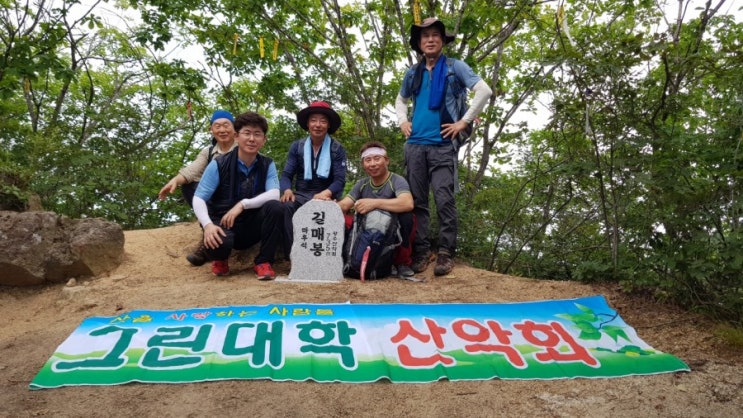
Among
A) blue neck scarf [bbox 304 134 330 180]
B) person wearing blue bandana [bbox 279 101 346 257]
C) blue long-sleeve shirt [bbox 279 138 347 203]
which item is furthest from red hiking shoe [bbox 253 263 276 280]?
blue neck scarf [bbox 304 134 330 180]

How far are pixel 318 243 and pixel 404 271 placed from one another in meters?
0.81

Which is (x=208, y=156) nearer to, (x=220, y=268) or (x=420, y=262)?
(x=220, y=268)

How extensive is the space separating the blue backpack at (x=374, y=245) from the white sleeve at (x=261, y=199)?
82 centimetres

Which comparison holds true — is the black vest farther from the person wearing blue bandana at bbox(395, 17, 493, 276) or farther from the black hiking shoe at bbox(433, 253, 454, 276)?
the black hiking shoe at bbox(433, 253, 454, 276)

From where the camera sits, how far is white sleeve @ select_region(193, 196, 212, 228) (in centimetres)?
380

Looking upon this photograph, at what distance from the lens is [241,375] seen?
2.32 m

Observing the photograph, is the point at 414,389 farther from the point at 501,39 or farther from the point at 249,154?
the point at 501,39

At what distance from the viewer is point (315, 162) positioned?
4.43 metres

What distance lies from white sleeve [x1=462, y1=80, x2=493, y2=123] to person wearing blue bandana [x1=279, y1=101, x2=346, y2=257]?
1308mm

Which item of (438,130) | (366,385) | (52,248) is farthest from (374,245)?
(52,248)

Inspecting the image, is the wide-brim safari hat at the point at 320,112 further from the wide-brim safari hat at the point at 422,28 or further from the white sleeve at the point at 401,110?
the wide-brim safari hat at the point at 422,28

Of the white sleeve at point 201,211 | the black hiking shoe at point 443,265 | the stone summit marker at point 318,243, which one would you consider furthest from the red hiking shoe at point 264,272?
the black hiking shoe at point 443,265

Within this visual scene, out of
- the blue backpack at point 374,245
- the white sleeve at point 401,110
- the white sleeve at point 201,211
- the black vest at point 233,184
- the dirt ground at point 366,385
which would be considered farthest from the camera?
the white sleeve at point 401,110

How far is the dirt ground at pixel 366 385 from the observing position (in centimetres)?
209
